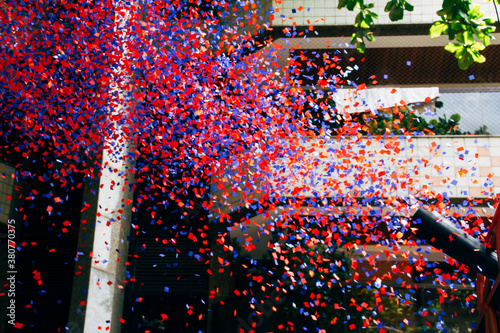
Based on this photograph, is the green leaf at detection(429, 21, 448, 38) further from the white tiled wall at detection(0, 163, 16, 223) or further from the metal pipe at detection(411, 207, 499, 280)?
the white tiled wall at detection(0, 163, 16, 223)

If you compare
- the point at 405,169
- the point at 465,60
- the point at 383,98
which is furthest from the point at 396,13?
the point at 383,98

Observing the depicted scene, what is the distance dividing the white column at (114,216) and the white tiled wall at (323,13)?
3232 mm

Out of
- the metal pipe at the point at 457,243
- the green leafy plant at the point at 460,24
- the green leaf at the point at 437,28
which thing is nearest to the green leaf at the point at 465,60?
the green leafy plant at the point at 460,24

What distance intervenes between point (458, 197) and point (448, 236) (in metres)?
4.71

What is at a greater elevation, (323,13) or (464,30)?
(323,13)

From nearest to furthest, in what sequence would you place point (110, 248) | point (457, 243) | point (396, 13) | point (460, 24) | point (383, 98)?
1. point (457, 243)
2. point (396, 13)
3. point (460, 24)
4. point (110, 248)
5. point (383, 98)

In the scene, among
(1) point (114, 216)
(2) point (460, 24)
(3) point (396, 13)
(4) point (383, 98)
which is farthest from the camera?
(4) point (383, 98)

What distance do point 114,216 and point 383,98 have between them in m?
5.99

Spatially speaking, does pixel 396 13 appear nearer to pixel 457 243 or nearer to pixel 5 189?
pixel 457 243

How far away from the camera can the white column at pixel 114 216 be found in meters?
7.96

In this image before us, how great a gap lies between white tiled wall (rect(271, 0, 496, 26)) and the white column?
323 centimetres

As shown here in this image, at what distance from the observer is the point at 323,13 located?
30.8ft

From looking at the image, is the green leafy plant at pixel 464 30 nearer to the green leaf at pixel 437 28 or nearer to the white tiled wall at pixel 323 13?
the green leaf at pixel 437 28

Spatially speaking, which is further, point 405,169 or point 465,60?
point 405,169
